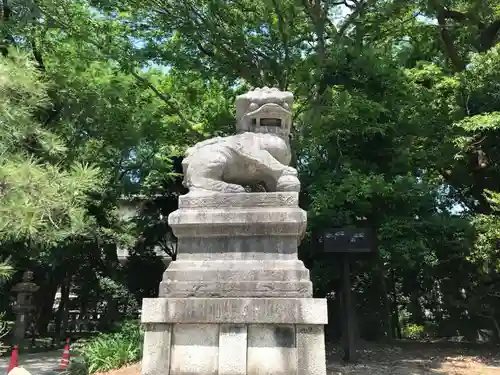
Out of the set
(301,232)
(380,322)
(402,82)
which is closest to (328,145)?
(402,82)

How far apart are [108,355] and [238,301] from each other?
5764mm

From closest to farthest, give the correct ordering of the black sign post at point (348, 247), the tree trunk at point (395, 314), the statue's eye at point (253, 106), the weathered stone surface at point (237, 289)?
the weathered stone surface at point (237, 289), the statue's eye at point (253, 106), the black sign post at point (348, 247), the tree trunk at point (395, 314)

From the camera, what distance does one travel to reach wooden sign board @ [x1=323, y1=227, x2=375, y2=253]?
32.2 ft

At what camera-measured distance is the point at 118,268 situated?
1689cm

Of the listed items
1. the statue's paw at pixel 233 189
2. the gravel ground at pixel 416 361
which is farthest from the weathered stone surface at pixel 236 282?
the gravel ground at pixel 416 361

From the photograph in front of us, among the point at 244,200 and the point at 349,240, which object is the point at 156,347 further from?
the point at 349,240

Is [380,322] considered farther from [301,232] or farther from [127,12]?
[127,12]

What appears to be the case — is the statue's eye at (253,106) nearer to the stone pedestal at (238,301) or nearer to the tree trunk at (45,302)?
the stone pedestal at (238,301)

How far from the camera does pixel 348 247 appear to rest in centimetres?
983

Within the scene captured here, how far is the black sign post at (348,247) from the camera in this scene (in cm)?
982

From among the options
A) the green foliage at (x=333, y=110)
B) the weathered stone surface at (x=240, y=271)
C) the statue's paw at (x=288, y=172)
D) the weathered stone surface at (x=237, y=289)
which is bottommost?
the weathered stone surface at (x=237, y=289)

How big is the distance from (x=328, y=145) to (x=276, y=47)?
9.52 feet

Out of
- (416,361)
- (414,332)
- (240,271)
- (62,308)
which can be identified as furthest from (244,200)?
(62,308)

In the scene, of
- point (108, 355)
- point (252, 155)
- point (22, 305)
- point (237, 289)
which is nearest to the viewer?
point (237, 289)
